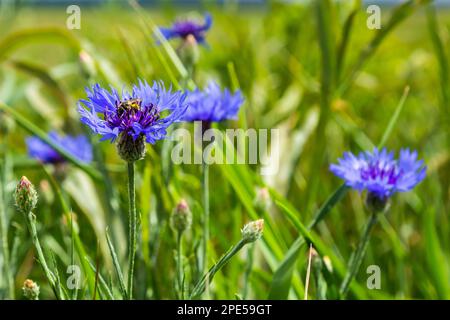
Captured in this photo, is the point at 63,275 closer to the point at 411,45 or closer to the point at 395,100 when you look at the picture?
the point at 395,100

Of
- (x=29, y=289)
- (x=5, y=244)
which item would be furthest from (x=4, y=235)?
(x=29, y=289)

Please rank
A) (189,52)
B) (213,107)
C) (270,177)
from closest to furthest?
(213,107)
(189,52)
(270,177)

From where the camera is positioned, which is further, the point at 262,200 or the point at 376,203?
the point at 262,200

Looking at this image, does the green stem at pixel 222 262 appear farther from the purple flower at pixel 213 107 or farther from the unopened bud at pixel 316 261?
the purple flower at pixel 213 107
